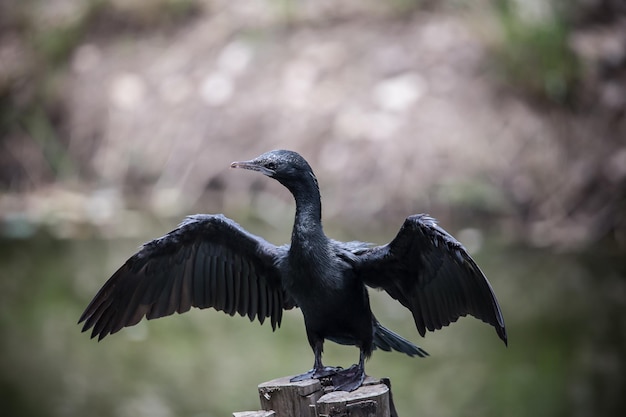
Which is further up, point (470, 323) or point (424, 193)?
point (424, 193)

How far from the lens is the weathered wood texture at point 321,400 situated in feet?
12.7

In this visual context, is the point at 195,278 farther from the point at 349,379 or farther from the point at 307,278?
the point at 349,379

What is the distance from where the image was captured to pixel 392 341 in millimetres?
4688

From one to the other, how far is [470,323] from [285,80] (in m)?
4.76

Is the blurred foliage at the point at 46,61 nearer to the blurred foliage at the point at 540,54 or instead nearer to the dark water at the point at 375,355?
the dark water at the point at 375,355

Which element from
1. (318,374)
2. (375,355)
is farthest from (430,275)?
(375,355)

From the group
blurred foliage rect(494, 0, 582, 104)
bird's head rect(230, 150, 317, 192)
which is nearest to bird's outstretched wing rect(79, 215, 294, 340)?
bird's head rect(230, 150, 317, 192)

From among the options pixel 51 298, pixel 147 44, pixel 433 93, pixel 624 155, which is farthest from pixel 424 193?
pixel 147 44

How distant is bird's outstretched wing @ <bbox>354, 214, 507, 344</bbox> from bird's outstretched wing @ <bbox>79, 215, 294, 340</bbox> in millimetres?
519

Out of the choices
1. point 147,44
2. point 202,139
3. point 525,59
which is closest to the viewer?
point 525,59

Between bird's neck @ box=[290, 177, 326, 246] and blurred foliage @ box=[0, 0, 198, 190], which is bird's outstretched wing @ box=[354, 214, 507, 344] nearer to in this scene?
bird's neck @ box=[290, 177, 326, 246]

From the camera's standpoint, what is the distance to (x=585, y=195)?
1011cm

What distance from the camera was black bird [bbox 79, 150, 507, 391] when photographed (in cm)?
411

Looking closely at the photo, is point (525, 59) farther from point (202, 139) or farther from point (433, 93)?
point (202, 139)
